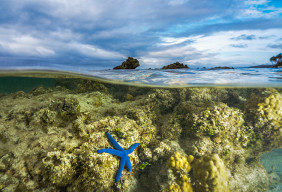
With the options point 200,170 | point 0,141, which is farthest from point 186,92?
point 0,141

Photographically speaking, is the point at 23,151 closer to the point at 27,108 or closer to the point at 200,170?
the point at 27,108

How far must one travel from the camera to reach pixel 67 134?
4914mm

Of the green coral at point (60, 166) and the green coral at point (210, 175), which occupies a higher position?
the green coral at point (60, 166)

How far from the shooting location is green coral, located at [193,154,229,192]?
4.53m

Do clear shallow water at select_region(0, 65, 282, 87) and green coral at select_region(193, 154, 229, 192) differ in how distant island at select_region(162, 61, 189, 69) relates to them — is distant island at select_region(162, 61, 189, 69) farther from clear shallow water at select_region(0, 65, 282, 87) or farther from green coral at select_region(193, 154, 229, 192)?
green coral at select_region(193, 154, 229, 192)

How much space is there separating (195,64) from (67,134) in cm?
847

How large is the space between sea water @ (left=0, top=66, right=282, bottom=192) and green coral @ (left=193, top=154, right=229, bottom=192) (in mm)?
31

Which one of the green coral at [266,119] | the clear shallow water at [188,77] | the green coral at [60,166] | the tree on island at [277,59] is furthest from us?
the tree on island at [277,59]

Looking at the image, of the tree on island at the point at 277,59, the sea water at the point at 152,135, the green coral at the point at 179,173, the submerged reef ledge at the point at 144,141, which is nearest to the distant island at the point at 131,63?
the sea water at the point at 152,135

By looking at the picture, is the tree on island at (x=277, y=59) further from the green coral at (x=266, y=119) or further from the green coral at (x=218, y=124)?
the green coral at (x=218, y=124)

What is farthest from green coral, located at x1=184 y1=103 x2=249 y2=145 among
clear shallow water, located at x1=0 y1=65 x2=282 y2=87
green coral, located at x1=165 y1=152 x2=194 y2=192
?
clear shallow water, located at x1=0 y1=65 x2=282 y2=87

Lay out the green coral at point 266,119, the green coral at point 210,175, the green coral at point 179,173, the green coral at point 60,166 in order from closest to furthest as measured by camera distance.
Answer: the green coral at point 60,166
the green coral at point 210,175
the green coral at point 179,173
the green coral at point 266,119

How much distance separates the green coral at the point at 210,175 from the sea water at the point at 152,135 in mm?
31

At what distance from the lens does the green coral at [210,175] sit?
4527mm
